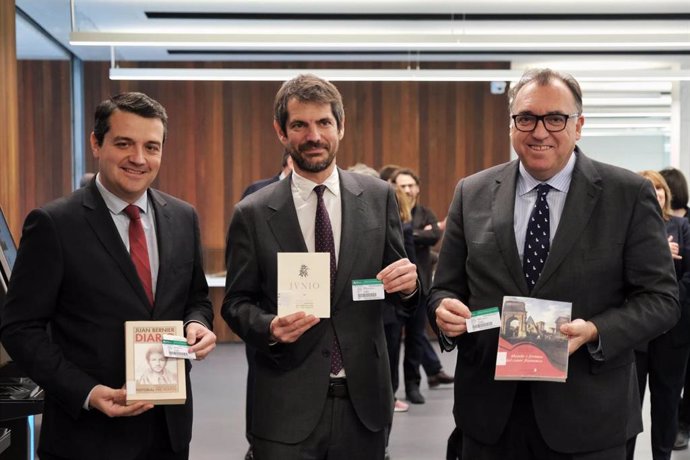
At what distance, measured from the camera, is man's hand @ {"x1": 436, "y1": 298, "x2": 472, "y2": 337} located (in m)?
2.27

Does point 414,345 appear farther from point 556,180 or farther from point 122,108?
point 122,108

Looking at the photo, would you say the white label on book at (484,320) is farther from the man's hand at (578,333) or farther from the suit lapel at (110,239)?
the suit lapel at (110,239)

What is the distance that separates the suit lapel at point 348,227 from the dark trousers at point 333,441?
0.34 meters

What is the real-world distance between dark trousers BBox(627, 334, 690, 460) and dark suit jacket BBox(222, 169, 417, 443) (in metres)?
2.77

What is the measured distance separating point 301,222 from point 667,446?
126 inches

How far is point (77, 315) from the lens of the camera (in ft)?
7.66

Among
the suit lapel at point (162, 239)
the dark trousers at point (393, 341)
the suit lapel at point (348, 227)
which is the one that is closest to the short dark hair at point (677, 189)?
the dark trousers at point (393, 341)


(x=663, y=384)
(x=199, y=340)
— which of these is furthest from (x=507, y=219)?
(x=663, y=384)

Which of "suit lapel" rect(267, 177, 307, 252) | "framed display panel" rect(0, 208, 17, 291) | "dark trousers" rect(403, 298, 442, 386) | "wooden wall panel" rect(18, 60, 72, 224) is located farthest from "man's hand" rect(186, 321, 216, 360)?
"wooden wall panel" rect(18, 60, 72, 224)

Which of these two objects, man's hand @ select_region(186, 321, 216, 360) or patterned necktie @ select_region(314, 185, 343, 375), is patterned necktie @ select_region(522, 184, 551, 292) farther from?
man's hand @ select_region(186, 321, 216, 360)

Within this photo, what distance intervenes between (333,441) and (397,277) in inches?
20.2

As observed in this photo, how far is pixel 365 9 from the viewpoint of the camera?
7.75 m

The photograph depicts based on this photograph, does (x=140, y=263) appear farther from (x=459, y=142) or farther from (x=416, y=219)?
(x=459, y=142)

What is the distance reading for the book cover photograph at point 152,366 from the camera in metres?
2.23
